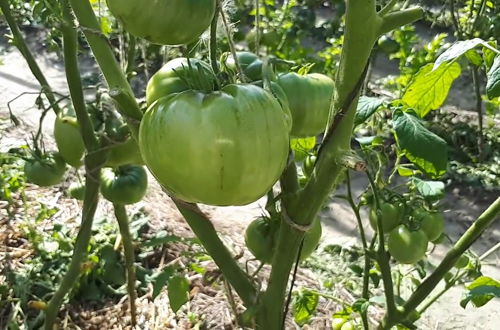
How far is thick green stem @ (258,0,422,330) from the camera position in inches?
20.3

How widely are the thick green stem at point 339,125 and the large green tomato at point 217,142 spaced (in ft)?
0.22

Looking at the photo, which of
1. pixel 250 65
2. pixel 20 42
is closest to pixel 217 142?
pixel 250 65

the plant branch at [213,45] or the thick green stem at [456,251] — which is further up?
the plant branch at [213,45]

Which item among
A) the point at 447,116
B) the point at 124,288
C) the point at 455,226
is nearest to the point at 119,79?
the point at 124,288

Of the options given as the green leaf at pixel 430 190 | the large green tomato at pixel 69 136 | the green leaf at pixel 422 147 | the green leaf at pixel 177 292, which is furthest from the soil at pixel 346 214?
the green leaf at pixel 422 147

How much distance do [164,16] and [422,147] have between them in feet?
1.14

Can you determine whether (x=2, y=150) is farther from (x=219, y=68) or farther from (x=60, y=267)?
(x=219, y=68)

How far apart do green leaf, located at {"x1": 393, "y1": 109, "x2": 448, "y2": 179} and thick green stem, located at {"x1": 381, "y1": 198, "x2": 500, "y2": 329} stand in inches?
6.1

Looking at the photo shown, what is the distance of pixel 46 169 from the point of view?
133 centimetres

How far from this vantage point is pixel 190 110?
0.49 meters

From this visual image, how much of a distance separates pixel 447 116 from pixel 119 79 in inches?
130

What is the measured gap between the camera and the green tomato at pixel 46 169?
133cm

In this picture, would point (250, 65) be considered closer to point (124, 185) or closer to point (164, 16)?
point (164, 16)

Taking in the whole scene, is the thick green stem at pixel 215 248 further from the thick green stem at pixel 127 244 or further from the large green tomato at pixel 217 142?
the thick green stem at pixel 127 244
